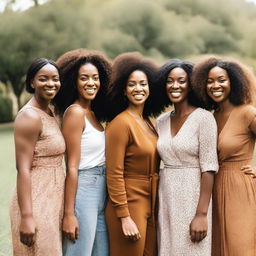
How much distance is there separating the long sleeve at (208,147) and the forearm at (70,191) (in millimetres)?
960

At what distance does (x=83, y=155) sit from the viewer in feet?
12.5

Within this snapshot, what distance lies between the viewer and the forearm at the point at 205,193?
3.78 metres

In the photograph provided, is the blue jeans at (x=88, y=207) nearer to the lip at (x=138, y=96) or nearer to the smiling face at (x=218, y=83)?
the lip at (x=138, y=96)

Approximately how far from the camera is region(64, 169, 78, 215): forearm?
12.1 feet

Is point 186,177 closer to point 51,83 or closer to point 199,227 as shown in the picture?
point 199,227

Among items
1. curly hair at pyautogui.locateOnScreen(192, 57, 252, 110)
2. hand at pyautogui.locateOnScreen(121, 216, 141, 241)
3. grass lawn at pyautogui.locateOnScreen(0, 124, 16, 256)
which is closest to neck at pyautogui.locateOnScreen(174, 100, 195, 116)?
curly hair at pyautogui.locateOnScreen(192, 57, 252, 110)

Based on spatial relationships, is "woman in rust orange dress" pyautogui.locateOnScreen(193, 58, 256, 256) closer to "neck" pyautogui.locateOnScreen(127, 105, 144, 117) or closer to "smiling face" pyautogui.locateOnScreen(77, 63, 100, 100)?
"neck" pyautogui.locateOnScreen(127, 105, 144, 117)

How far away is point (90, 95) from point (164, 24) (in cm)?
2460

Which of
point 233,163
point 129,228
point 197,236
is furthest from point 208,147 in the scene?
point 129,228

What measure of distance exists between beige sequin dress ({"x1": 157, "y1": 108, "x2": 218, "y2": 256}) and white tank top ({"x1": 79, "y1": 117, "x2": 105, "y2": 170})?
1.52 feet

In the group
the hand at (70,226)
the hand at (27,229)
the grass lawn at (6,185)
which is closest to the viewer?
the hand at (27,229)

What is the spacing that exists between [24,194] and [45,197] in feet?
0.63

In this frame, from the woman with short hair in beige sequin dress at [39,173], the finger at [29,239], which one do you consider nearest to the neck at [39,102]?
the woman with short hair in beige sequin dress at [39,173]

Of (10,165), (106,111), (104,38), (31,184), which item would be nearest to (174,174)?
(106,111)
